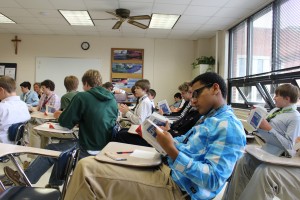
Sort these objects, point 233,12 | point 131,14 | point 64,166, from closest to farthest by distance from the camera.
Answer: point 64,166 → point 233,12 → point 131,14

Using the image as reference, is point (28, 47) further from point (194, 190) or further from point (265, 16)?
point (194, 190)

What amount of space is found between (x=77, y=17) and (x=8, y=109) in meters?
3.51

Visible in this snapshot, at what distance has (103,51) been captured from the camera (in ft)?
24.5

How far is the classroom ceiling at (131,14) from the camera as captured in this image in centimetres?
468

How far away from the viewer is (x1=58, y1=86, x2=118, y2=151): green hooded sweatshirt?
2.33m

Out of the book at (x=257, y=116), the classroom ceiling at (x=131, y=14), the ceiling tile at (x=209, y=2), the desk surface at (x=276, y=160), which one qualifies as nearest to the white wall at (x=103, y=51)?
the classroom ceiling at (x=131, y=14)

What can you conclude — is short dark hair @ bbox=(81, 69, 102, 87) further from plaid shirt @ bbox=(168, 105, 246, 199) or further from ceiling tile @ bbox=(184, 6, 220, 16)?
ceiling tile @ bbox=(184, 6, 220, 16)

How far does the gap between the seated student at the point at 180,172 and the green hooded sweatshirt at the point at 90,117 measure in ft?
3.33

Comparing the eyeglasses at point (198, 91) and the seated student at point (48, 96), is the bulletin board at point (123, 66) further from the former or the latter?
the eyeglasses at point (198, 91)

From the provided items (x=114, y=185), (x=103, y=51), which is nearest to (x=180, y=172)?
(x=114, y=185)

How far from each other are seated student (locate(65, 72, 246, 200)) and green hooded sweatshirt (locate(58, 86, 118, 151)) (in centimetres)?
101

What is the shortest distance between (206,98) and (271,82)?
2694 millimetres

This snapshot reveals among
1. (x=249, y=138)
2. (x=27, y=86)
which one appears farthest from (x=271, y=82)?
(x=27, y=86)

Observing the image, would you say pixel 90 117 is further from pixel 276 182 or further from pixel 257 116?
pixel 276 182
